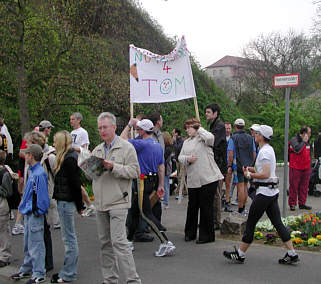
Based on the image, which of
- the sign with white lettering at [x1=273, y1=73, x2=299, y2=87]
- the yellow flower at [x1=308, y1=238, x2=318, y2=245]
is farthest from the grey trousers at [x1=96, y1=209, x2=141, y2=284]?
the sign with white lettering at [x1=273, y1=73, x2=299, y2=87]

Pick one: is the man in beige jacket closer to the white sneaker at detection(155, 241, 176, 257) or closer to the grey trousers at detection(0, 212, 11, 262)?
the white sneaker at detection(155, 241, 176, 257)

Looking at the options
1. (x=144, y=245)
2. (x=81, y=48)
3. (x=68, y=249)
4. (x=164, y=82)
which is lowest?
(x=144, y=245)

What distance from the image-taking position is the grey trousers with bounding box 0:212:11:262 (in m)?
5.94

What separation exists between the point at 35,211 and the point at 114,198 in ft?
3.75

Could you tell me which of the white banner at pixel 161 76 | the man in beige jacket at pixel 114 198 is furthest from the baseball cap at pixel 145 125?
the white banner at pixel 161 76

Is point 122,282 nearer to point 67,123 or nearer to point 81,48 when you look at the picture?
point 81,48

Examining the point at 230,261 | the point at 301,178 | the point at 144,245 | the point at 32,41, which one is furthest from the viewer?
the point at 32,41

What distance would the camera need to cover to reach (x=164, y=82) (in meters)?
8.69

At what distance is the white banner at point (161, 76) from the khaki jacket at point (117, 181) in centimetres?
386

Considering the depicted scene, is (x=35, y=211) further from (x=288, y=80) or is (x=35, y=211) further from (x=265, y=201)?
(x=288, y=80)

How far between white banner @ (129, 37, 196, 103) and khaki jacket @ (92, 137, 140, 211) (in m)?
3.86

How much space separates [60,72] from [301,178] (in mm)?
7087

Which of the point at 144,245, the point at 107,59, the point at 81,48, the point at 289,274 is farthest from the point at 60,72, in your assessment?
the point at 289,274

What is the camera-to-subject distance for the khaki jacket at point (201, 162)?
6.84 meters
